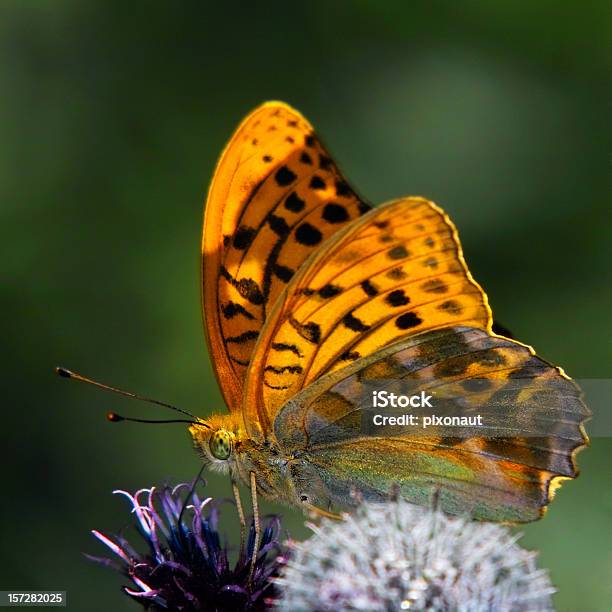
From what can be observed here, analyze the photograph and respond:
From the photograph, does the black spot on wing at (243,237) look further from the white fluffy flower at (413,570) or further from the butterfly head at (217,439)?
the white fluffy flower at (413,570)

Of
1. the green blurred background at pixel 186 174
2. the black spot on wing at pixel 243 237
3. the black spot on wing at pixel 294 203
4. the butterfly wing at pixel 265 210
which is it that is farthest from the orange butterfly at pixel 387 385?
the green blurred background at pixel 186 174

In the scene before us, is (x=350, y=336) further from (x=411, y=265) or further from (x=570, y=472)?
(x=570, y=472)

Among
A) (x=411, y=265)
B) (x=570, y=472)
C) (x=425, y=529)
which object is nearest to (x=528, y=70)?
(x=411, y=265)

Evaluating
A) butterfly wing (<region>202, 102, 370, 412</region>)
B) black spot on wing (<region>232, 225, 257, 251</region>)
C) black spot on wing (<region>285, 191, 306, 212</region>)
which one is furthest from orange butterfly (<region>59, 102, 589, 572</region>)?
black spot on wing (<region>285, 191, 306, 212</region>)

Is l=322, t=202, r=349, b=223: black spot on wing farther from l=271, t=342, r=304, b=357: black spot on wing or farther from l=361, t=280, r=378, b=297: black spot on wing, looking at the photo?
l=271, t=342, r=304, b=357: black spot on wing

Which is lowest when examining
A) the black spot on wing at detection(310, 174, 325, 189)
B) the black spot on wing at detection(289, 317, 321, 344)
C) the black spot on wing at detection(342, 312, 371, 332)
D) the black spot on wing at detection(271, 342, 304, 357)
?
the black spot on wing at detection(271, 342, 304, 357)

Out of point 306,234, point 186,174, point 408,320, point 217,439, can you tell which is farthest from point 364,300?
point 186,174

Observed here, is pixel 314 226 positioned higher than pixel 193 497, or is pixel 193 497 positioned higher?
pixel 314 226
